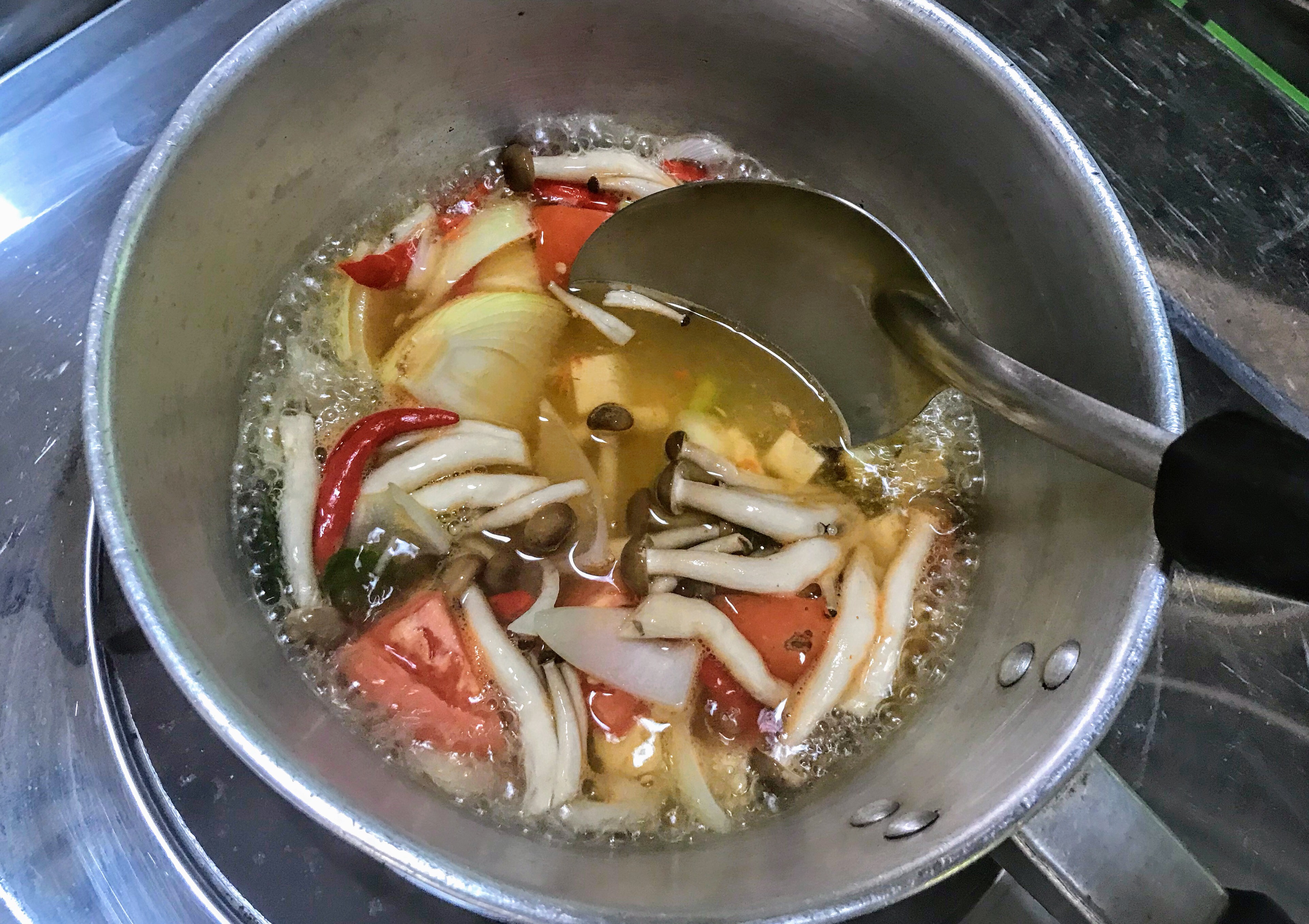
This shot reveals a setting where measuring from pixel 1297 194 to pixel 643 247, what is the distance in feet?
3.88

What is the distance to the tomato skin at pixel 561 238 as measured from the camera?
1.24 metres

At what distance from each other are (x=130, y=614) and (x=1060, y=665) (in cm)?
108

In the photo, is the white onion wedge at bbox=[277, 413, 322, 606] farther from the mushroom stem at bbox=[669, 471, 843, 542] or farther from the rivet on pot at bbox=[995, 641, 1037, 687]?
the rivet on pot at bbox=[995, 641, 1037, 687]

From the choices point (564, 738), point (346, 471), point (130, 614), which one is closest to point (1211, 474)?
point (564, 738)

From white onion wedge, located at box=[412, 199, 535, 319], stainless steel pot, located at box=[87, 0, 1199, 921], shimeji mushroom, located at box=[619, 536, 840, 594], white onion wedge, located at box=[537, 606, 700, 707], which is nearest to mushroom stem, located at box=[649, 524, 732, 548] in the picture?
shimeji mushroom, located at box=[619, 536, 840, 594]

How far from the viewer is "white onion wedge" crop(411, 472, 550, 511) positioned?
107 centimetres

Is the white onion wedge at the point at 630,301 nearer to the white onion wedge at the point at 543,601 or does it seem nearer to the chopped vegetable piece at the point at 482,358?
the chopped vegetable piece at the point at 482,358

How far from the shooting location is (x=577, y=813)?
96 centimetres

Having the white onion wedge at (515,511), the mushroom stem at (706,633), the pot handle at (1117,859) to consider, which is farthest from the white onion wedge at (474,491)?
the pot handle at (1117,859)

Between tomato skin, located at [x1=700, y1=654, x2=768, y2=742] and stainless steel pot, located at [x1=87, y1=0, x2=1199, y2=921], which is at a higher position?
stainless steel pot, located at [x1=87, y1=0, x2=1199, y2=921]

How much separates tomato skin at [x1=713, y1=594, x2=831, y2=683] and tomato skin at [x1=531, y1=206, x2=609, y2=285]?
547 millimetres

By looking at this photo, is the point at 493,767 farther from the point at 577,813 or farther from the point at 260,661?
the point at 260,661

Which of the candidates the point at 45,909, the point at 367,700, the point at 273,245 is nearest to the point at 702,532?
the point at 367,700

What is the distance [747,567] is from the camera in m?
1.07
